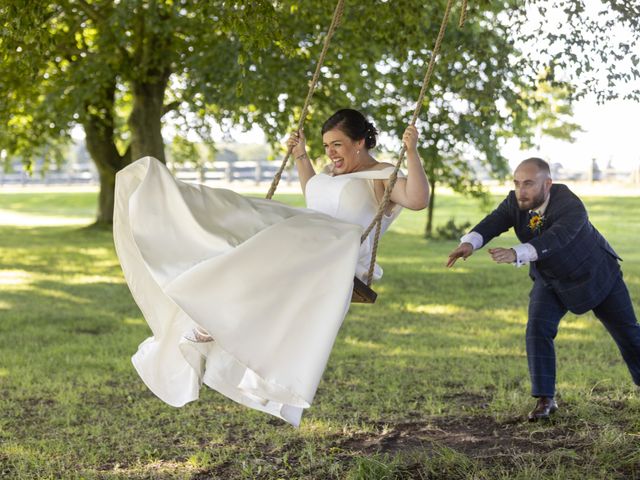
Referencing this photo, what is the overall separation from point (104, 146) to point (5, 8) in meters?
15.5

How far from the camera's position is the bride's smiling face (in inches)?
200

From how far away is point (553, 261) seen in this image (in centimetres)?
510

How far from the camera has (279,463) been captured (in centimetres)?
517

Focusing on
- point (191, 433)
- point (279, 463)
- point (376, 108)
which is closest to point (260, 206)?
point (279, 463)

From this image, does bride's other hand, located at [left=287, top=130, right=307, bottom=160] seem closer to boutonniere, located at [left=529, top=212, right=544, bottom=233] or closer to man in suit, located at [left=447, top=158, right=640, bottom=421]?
man in suit, located at [left=447, top=158, right=640, bottom=421]

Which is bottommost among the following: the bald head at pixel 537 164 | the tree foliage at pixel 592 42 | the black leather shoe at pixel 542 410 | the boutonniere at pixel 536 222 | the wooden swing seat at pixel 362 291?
the black leather shoe at pixel 542 410

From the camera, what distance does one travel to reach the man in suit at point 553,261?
501cm

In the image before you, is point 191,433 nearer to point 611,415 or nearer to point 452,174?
point 611,415

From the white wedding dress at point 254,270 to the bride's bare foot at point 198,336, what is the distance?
0.34 metres

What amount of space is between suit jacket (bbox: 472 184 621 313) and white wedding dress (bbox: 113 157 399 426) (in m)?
1.29

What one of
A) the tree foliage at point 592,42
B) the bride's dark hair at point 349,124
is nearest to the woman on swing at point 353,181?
the bride's dark hair at point 349,124

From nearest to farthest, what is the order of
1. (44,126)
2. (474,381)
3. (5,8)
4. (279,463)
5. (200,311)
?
1. (200,311)
2. (279,463)
3. (5,8)
4. (474,381)
5. (44,126)

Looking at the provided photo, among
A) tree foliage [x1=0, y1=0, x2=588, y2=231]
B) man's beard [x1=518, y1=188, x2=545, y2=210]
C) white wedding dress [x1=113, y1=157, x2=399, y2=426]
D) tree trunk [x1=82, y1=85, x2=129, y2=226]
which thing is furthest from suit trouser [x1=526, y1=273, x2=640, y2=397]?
tree trunk [x1=82, y1=85, x2=129, y2=226]

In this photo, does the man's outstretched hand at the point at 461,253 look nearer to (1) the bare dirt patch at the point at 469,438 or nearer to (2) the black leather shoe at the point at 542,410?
(1) the bare dirt patch at the point at 469,438
